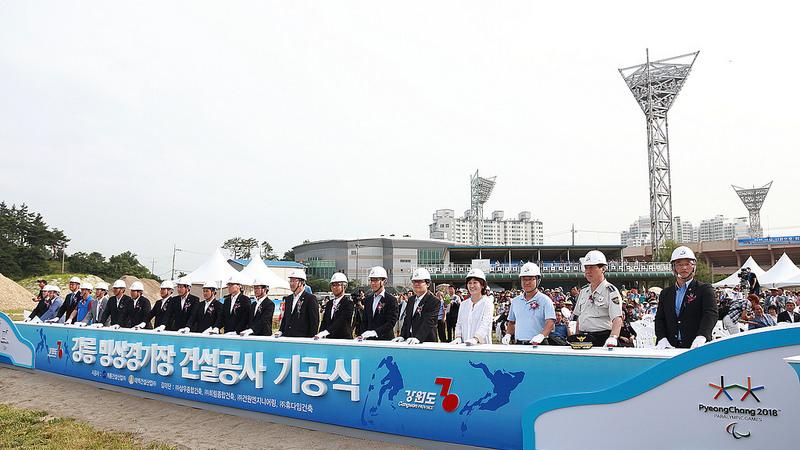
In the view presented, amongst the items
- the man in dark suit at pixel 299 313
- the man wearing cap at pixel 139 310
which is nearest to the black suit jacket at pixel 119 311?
the man wearing cap at pixel 139 310

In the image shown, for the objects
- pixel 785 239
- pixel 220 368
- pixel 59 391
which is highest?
pixel 785 239

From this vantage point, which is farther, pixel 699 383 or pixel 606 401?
pixel 606 401

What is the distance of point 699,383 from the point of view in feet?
11.3

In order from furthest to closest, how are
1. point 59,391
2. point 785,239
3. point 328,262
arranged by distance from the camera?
point 328,262, point 785,239, point 59,391

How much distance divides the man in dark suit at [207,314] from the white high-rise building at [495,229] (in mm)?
137645

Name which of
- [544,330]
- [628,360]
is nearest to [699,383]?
[628,360]

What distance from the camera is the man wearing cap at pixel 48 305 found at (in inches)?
475

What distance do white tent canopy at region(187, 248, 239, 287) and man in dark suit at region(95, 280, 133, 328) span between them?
11916mm

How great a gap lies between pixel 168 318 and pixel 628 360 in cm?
769

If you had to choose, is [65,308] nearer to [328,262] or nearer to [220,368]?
[220,368]

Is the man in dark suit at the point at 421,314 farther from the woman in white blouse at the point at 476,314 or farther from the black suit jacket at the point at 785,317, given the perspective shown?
the black suit jacket at the point at 785,317

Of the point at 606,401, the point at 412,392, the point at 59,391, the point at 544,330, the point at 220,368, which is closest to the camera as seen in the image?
the point at 606,401

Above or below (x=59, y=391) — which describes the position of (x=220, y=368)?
above

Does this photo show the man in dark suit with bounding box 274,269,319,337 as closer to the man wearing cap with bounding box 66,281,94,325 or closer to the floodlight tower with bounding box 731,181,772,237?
the man wearing cap with bounding box 66,281,94,325
